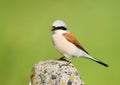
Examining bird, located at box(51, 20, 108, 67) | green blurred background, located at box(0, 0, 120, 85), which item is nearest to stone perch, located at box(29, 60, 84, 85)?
bird, located at box(51, 20, 108, 67)

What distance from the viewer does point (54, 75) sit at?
215cm

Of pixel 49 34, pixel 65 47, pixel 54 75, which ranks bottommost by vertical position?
pixel 54 75

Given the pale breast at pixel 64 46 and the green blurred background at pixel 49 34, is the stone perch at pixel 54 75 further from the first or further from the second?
the green blurred background at pixel 49 34

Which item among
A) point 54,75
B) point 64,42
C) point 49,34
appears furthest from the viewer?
point 49,34

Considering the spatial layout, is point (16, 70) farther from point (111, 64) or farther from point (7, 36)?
point (111, 64)

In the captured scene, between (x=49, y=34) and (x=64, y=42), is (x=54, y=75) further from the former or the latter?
(x=49, y=34)

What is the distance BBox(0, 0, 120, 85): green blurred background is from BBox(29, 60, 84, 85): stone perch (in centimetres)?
90

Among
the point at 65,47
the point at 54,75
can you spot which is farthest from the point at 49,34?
the point at 54,75

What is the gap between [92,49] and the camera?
3.47 metres

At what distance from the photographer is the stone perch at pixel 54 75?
213cm

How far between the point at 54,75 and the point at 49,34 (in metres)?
1.42

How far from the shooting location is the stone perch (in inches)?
83.9

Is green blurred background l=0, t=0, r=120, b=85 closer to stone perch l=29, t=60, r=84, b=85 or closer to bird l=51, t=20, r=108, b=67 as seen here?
bird l=51, t=20, r=108, b=67

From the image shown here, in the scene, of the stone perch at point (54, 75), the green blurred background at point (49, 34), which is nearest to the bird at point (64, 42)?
the stone perch at point (54, 75)
